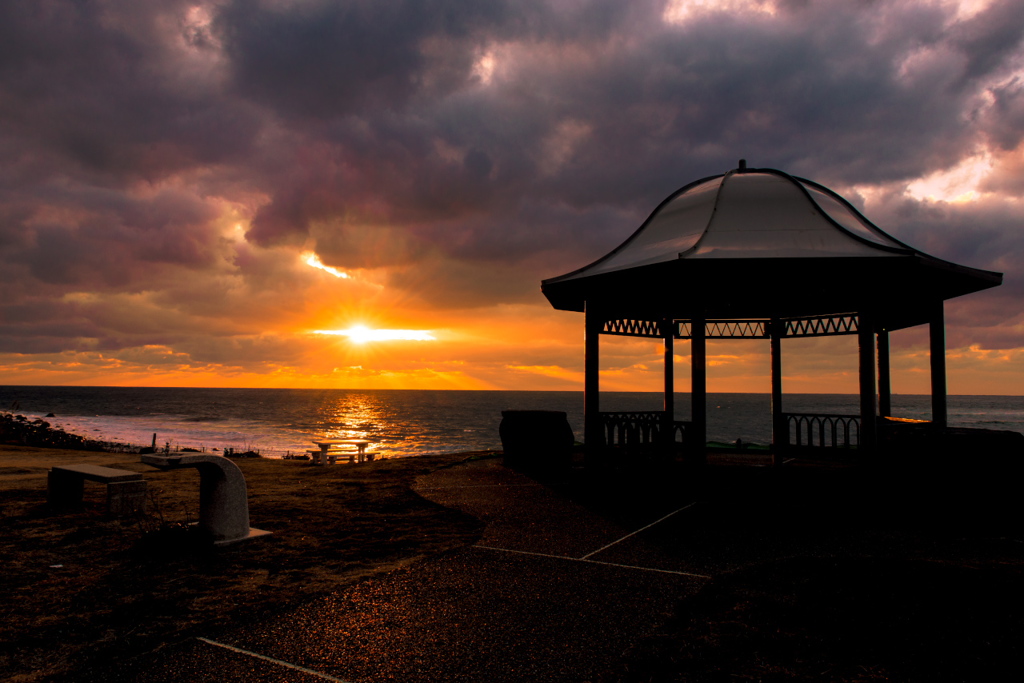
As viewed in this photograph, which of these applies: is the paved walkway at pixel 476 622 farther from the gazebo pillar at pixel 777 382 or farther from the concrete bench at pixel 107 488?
the gazebo pillar at pixel 777 382

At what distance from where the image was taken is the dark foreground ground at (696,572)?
359 cm

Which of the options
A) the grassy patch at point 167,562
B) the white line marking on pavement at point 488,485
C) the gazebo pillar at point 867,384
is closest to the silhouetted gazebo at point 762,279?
the gazebo pillar at point 867,384

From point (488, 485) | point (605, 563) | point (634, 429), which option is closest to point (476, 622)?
point (605, 563)

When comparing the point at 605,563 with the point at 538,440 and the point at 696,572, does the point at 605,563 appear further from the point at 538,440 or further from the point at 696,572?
the point at 538,440

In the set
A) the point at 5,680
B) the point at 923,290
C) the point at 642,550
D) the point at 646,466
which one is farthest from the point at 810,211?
the point at 5,680

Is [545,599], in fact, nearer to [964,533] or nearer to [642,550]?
[642,550]

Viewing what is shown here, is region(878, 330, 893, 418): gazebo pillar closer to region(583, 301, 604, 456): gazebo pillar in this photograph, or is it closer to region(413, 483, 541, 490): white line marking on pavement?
region(583, 301, 604, 456): gazebo pillar

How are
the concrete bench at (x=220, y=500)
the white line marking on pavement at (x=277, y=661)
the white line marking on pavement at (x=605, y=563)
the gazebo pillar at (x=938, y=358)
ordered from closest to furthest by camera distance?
the white line marking on pavement at (x=277, y=661) < the white line marking on pavement at (x=605, y=563) < the concrete bench at (x=220, y=500) < the gazebo pillar at (x=938, y=358)

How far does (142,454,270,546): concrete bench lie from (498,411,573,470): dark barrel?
254 inches

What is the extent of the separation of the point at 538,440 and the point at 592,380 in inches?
66.9

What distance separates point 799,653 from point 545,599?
1842 millimetres

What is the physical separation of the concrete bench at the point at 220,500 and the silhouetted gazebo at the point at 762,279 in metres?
6.99

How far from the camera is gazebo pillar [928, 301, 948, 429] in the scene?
11383 mm

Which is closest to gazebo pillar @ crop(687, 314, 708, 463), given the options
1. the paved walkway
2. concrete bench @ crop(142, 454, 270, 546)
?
the paved walkway
